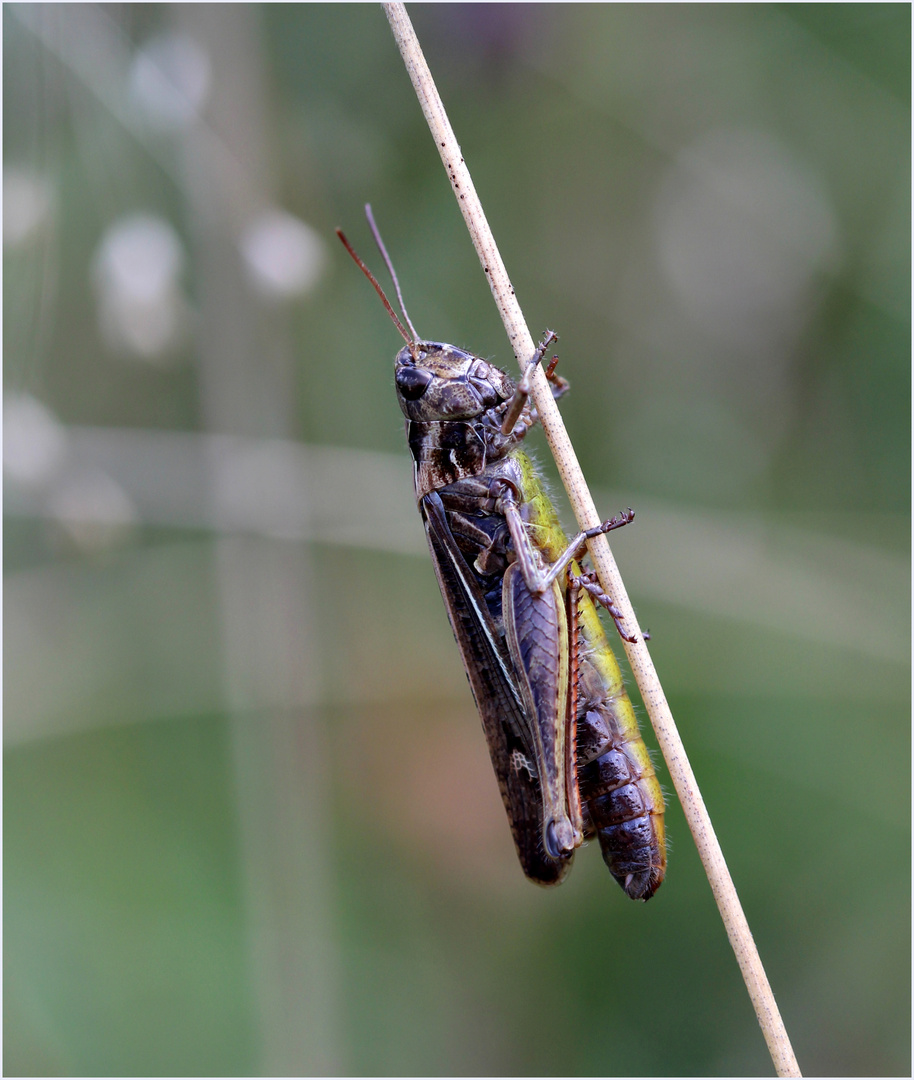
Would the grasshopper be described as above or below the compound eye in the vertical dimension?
below

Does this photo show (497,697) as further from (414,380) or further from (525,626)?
(414,380)

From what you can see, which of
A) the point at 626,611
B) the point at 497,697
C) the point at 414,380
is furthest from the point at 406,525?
the point at 626,611

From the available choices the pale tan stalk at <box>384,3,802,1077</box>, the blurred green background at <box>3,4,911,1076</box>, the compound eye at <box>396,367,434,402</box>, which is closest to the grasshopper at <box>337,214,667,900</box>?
the compound eye at <box>396,367,434,402</box>

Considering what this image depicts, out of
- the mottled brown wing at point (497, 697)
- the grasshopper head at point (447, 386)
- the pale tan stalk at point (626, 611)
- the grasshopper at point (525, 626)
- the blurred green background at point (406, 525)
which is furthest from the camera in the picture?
the blurred green background at point (406, 525)

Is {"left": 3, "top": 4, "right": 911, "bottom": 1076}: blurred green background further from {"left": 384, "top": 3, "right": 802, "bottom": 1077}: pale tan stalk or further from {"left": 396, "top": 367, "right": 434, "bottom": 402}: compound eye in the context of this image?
{"left": 384, "top": 3, "right": 802, "bottom": 1077}: pale tan stalk

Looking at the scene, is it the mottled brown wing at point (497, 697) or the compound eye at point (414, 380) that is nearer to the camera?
the mottled brown wing at point (497, 697)

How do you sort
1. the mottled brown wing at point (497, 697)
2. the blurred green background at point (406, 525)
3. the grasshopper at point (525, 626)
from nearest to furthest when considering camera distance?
the grasshopper at point (525, 626) < the mottled brown wing at point (497, 697) < the blurred green background at point (406, 525)

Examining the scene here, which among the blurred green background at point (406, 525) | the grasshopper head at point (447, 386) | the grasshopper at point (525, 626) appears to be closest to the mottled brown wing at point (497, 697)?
the grasshopper at point (525, 626)

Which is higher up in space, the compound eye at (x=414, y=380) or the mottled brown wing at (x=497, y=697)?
the compound eye at (x=414, y=380)

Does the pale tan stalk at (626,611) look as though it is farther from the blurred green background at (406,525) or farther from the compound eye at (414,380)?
the blurred green background at (406,525)

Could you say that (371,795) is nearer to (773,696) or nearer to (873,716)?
(773,696)
